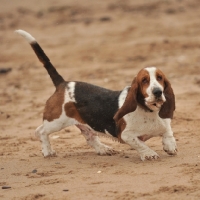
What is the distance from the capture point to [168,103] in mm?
6848

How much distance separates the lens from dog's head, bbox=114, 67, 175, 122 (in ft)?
21.6

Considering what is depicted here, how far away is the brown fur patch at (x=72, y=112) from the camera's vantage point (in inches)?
297

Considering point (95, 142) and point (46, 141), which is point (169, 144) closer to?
→ point (95, 142)

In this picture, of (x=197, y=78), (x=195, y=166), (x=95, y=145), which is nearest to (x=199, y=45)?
(x=197, y=78)

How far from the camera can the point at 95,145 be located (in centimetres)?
777

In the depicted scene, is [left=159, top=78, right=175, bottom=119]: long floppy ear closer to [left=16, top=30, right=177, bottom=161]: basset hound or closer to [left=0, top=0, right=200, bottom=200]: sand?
[left=16, top=30, right=177, bottom=161]: basset hound

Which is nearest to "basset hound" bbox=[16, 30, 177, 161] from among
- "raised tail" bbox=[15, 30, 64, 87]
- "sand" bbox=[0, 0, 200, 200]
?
"raised tail" bbox=[15, 30, 64, 87]

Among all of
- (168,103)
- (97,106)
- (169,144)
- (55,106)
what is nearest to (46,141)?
(55,106)

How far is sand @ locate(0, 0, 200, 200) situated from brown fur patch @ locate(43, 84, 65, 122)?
0.45 m

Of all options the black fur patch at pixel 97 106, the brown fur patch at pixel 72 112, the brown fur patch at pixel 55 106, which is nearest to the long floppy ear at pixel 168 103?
the black fur patch at pixel 97 106

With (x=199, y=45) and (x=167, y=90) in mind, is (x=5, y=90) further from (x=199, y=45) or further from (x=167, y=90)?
(x=167, y=90)

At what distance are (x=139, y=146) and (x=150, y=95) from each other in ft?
2.19

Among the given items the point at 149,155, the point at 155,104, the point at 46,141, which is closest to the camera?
the point at 155,104

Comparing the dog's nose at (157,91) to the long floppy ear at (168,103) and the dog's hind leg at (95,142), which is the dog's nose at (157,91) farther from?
the dog's hind leg at (95,142)
